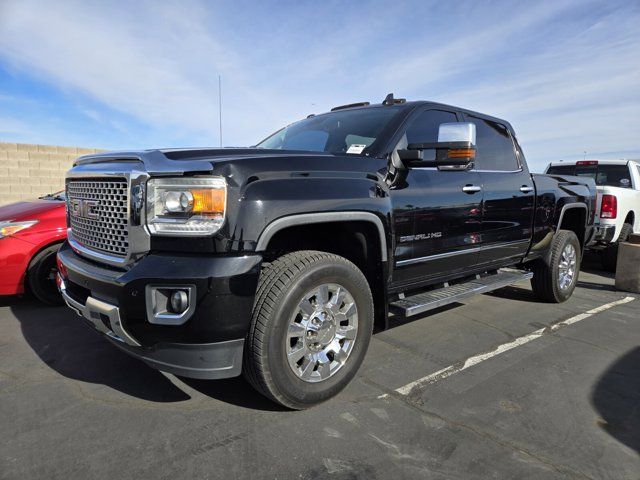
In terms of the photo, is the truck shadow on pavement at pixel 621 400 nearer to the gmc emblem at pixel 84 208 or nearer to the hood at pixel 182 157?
the hood at pixel 182 157

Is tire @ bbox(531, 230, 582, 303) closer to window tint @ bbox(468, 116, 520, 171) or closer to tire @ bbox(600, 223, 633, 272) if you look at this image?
window tint @ bbox(468, 116, 520, 171)

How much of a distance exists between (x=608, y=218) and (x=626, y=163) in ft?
6.46

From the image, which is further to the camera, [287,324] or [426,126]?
[426,126]

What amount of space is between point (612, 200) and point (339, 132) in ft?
18.6

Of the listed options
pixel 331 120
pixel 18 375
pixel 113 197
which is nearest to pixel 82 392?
pixel 18 375

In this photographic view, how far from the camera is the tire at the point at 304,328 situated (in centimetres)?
241

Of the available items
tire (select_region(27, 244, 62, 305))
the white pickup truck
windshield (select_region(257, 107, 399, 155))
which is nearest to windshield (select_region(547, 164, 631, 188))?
the white pickup truck

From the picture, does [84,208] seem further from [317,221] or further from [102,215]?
[317,221]

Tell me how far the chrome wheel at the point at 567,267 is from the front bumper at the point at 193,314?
14.2ft

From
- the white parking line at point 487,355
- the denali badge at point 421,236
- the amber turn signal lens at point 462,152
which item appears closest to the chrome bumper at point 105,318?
the white parking line at point 487,355

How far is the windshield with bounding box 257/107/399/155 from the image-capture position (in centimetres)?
342

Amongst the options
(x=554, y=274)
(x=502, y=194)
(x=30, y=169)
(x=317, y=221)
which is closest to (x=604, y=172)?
(x=554, y=274)

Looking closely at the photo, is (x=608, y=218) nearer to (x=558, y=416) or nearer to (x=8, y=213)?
(x=558, y=416)

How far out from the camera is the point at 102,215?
8.82 ft
